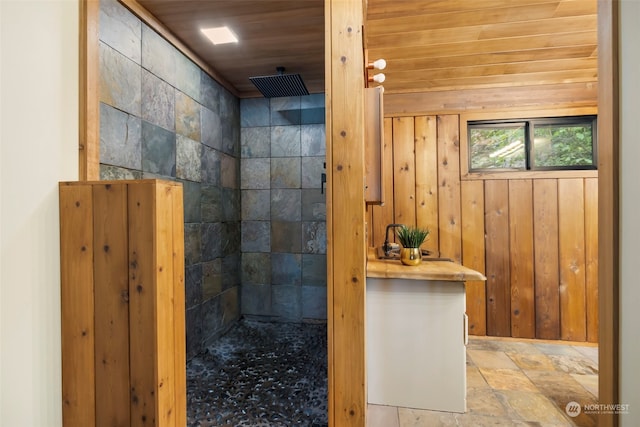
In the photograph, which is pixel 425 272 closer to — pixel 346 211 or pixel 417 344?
pixel 417 344

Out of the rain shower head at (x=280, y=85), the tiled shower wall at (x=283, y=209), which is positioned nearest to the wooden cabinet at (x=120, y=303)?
the rain shower head at (x=280, y=85)

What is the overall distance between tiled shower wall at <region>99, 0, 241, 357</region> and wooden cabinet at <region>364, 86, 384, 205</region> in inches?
57.1

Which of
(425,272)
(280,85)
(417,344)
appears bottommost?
(417,344)

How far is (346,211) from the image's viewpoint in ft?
4.37

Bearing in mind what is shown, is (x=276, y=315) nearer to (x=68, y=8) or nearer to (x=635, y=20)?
(x=68, y=8)

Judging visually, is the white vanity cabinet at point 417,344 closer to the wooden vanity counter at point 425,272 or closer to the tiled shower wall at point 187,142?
the wooden vanity counter at point 425,272

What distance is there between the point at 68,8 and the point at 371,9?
151cm

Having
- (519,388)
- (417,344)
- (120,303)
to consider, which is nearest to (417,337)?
(417,344)

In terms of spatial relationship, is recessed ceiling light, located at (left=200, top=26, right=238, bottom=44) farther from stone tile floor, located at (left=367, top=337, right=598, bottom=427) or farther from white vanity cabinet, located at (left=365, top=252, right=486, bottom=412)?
stone tile floor, located at (left=367, top=337, right=598, bottom=427)

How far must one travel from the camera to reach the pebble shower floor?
1.71 meters

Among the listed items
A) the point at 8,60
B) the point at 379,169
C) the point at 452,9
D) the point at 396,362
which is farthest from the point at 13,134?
the point at 452,9

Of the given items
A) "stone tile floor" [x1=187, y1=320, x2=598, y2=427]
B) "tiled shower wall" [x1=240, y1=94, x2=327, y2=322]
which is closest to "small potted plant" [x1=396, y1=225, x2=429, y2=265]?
"stone tile floor" [x1=187, y1=320, x2=598, y2=427]

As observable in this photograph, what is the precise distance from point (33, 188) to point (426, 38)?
2336mm

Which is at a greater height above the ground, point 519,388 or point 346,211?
point 346,211
